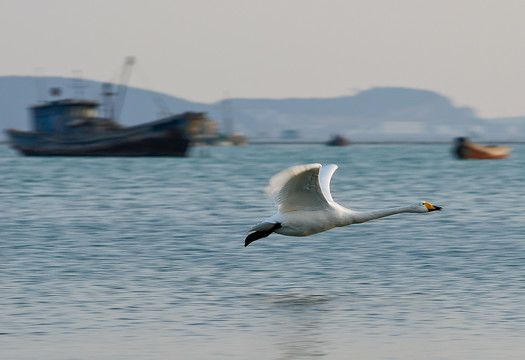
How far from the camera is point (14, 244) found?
2470 centimetres

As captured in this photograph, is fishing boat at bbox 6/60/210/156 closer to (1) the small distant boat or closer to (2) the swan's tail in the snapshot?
(1) the small distant boat

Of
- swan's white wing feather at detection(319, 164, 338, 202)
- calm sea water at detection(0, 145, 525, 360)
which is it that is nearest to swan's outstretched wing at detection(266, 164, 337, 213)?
swan's white wing feather at detection(319, 164, 338, 202)

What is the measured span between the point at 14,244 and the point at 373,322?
1338cm

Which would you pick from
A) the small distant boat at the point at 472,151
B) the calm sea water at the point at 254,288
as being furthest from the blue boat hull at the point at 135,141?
the calm sea water at the point at 254,288

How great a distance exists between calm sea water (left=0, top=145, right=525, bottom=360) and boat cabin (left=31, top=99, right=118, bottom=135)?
63.5 metres

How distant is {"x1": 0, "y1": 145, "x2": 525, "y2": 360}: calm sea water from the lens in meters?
13.0

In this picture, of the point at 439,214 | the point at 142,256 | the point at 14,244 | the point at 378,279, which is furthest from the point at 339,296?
the point at 439,214

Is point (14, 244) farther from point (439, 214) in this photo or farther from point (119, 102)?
point (119, 102)

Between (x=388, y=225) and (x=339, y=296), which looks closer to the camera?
(x=339, y=296)

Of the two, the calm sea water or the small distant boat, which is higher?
the calm sea water

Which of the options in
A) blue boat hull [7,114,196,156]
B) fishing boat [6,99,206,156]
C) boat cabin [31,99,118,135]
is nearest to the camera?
blue boat hull [7,114,196,156]

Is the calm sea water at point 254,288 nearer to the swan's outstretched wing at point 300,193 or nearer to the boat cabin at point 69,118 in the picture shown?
the swan's outstretched wing at point 300,193

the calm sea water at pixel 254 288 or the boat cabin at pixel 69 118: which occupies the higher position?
the boat cabin at pixel 69 118

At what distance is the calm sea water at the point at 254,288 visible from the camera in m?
13.0
